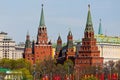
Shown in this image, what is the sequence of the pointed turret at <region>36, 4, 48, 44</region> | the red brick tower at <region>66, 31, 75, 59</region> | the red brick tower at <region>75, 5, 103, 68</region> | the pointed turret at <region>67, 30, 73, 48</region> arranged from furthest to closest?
the pointed turret at <region>36, 4, 48, 44</region> → the pointed turret at <region>67, 30, 73, 48</region> → the red brick tower at <region>66, 31, 75, 59</region> → the red brick tower at <region>75, 5, 103, 68</region>

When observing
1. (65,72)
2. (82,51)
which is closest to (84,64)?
(82,51)

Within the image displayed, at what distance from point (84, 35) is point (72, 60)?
A: 27.7 ft

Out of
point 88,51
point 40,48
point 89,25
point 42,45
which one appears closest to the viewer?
point 88,51

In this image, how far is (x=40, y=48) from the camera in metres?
192

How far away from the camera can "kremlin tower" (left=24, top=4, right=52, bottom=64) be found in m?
190

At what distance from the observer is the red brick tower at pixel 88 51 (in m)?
165

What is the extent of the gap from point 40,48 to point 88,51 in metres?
28.7

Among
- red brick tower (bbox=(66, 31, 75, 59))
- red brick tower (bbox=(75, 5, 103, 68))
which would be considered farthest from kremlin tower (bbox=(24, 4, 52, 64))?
red brick tower (bbox=(75, 5, 103, 68))

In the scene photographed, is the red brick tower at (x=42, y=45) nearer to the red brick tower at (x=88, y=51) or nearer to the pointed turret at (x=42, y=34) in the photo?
the pointed turret at (x=42, y=34)

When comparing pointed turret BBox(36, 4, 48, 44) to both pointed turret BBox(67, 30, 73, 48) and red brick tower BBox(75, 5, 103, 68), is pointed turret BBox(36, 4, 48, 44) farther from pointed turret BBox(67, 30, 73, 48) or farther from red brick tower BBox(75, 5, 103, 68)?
red brick tower BBox(75, 5, 103, 68)

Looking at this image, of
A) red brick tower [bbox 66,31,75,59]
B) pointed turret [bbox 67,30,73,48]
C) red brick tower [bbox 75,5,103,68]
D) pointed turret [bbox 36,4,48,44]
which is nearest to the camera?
red brick tower [bbox 75,5,103,68]

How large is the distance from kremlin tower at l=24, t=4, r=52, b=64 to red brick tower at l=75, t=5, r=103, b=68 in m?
22.9

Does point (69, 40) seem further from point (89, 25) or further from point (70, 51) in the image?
point (89, 25)

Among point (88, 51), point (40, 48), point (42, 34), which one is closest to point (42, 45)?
point (40, 48)
